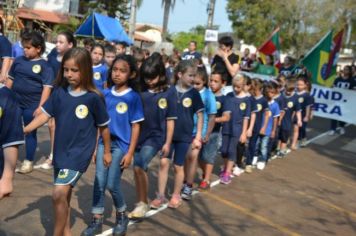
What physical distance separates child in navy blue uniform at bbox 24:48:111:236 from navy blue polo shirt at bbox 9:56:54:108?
7.23 feet

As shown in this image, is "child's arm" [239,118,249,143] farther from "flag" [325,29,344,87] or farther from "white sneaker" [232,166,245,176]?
"flag" [325,29,344,87]

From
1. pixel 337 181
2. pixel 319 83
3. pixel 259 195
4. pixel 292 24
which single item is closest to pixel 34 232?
pixel 259 195

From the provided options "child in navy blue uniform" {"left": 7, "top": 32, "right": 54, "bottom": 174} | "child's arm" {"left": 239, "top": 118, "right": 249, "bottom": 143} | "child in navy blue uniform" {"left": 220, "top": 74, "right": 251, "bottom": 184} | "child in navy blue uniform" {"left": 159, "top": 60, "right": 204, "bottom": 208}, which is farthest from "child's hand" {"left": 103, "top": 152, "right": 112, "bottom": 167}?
"child's arm" {"left": 239, "top": 118, "right": 249, "bottom": 143}

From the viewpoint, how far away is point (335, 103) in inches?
504

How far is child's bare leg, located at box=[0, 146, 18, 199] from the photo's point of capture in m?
3.03

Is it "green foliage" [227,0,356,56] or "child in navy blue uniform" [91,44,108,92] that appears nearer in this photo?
"child in navy blue uniform" [91,44,108,92]

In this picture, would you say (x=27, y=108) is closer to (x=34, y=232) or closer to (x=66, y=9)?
(x=34, y=232)

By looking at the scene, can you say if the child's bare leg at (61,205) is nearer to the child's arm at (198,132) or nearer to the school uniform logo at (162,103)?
the school uniform logo at (162,103)

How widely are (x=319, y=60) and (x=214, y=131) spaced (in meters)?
Result: 6.97

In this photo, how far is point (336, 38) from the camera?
13086 mm

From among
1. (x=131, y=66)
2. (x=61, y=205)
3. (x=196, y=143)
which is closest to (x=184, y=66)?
(x=196, y=143)

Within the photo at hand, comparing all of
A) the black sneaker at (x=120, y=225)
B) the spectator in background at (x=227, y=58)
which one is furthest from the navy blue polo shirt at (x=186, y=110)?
the spectator in background at (x=227, y=58)

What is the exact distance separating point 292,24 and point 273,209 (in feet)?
108

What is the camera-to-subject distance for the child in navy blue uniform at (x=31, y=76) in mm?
5766
